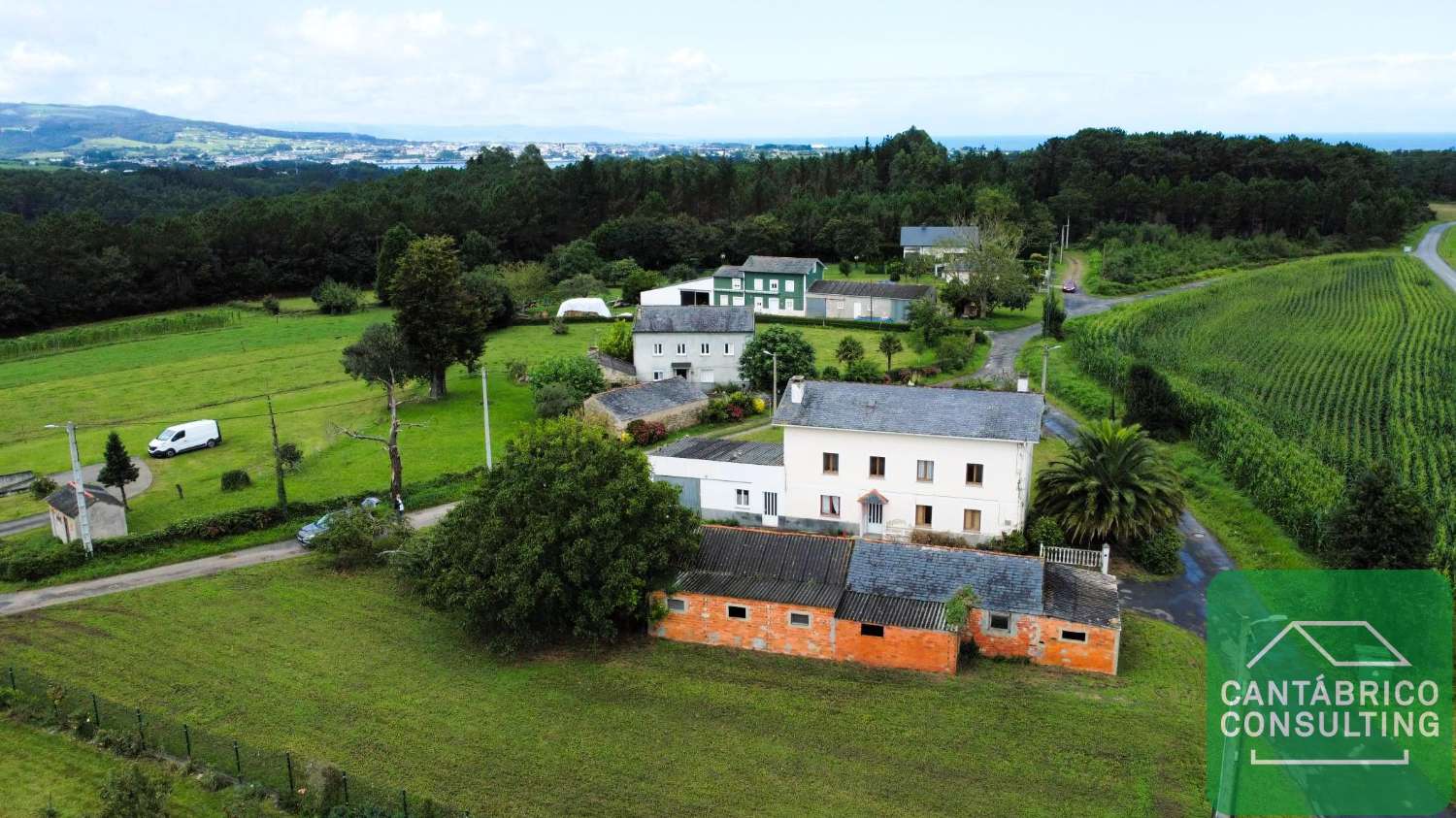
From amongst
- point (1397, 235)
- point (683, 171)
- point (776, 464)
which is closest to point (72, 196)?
point (683, 171)

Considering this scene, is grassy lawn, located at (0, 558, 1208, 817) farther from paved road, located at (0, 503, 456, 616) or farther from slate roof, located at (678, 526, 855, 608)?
slate roof, located at (678, 526, 855, 608)

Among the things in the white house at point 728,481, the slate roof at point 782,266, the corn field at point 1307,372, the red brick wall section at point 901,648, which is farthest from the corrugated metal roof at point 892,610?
the slate roof at point 782,266

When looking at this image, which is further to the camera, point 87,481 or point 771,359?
point 771,359

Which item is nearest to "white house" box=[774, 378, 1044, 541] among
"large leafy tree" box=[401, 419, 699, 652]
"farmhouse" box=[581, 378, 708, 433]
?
"large leafy tree" box=[401, 419, 699, 652]

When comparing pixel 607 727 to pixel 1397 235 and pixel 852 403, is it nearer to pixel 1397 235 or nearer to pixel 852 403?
pixel 852 403

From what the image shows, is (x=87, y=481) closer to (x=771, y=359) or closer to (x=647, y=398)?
(x=647, y=398)

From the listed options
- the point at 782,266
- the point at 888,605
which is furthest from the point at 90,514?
the point at 782,266
